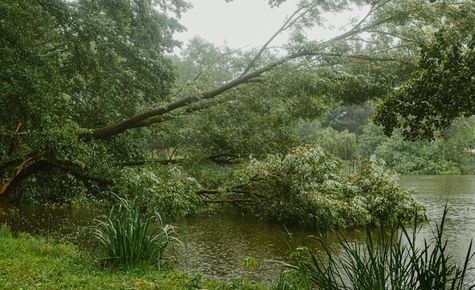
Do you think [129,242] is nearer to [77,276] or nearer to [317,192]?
[77,276]

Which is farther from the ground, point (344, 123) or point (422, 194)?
point (344, 123)

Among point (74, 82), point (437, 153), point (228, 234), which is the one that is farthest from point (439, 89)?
point (437, 153)

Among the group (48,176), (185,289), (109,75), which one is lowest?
(185,289)

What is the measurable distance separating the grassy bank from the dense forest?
3.13 metres

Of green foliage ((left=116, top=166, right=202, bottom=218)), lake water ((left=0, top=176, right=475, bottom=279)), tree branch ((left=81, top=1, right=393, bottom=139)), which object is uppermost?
tree branch ((left=81, top=1, right=393, bottom=139))

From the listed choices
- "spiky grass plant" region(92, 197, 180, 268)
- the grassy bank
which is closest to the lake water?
the grassy bank

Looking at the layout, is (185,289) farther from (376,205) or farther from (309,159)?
(376,205)

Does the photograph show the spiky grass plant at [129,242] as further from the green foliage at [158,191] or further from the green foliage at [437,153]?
the green foliage at [437,153]

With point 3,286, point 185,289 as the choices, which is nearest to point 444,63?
point 185,289

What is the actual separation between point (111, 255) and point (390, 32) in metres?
9.86

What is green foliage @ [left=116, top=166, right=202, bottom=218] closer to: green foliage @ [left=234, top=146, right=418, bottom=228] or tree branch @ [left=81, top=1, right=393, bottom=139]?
tree branch @ [left=81, top=1, right=393, bottom=139]

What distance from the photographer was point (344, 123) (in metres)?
57.6

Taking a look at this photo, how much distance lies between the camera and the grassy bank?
193 inches

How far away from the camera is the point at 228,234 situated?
11.5 m
